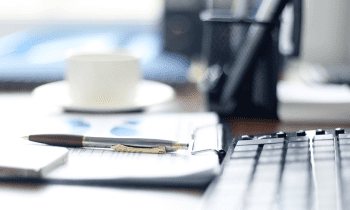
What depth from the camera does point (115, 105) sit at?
1.79ft

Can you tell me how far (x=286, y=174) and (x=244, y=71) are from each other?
0.26 m

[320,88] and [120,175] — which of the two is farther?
[320,88]

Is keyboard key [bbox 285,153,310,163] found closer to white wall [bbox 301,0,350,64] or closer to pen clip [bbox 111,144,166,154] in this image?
pen clip [bbox 111,144,166,154]

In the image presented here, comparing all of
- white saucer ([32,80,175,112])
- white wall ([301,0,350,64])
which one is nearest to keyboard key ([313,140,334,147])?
white saucer ([32,80,175,112])

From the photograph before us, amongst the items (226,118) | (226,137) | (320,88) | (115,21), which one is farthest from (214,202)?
(115,21)

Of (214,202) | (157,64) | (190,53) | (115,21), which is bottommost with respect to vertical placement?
(214,202)

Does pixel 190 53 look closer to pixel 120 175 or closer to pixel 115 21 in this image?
pixel 120 175

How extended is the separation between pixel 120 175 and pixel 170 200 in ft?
0.17

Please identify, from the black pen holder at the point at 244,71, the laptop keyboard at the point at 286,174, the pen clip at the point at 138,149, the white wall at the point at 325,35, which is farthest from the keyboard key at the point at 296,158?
the white wall at the point at 325,35

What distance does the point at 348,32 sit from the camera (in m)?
1.05

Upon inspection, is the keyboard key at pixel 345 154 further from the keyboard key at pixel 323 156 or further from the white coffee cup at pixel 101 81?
the white coffee cup at pixel 101 81

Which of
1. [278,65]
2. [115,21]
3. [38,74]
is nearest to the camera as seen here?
[278,65]

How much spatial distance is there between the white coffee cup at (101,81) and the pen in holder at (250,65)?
13 cm

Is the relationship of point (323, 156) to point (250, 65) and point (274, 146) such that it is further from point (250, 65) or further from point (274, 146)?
point (250, 65)
